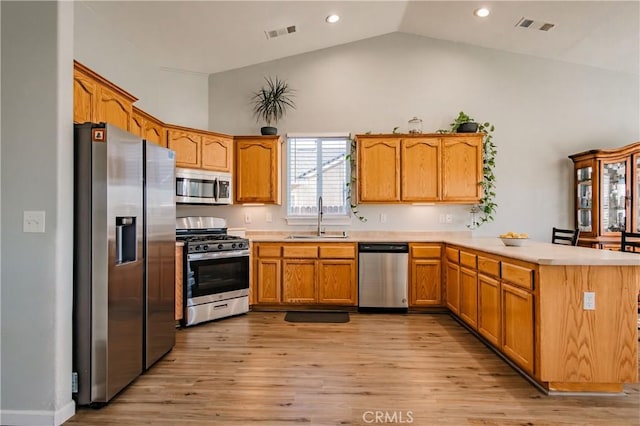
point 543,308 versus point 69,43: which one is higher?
point 69,43

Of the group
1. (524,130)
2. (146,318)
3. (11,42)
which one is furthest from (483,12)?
(146,318)

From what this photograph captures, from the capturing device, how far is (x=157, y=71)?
462 centimetres

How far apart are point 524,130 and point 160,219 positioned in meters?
4.72

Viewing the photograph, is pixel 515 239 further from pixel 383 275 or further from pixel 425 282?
pixel 383 275

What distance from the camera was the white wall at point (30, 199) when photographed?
6.42ft

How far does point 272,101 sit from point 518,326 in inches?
155

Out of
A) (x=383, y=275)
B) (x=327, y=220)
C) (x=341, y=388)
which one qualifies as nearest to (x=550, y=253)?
(x=341, y=388)

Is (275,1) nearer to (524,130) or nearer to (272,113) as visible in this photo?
(272,113)

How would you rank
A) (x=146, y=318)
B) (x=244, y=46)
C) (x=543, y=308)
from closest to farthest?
1. (x=543, y=308)
2. (x=146, y=318)
3. (x=244, y=46)

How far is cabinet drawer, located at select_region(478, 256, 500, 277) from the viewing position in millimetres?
2834

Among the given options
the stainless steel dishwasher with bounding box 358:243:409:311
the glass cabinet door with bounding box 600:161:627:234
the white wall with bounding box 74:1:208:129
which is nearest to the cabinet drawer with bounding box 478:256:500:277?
the stainless steel dishwasher with bounding box 358:243:409:311

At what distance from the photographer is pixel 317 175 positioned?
4938mm

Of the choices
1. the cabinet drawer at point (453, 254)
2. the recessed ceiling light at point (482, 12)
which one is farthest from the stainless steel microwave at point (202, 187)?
the recessed ceiling light at point (482, 12)

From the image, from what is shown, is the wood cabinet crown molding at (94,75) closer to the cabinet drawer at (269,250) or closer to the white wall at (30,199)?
the white wall at (30,199)
